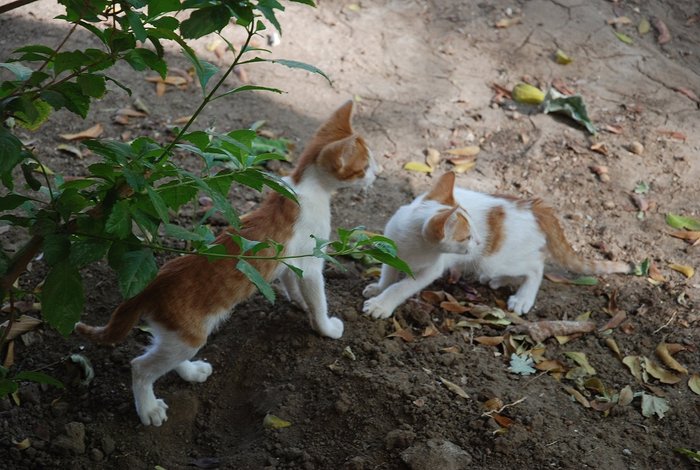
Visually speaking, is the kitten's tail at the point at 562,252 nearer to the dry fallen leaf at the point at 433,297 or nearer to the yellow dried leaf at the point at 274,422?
the dry fallen leaf at the point at 433,297

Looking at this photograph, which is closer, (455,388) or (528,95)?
(455,388)

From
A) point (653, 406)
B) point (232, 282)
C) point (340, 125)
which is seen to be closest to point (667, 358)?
point (653, 406)

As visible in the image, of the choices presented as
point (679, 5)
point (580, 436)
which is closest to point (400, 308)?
point (580, 436)

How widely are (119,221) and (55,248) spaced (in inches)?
8.9

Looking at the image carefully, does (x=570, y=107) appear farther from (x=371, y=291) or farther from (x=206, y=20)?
(x=206, y=20)

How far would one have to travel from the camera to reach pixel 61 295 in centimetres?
213

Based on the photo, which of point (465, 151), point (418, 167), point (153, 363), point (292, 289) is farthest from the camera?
point (465, 151)

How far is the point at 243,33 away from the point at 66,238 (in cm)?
447

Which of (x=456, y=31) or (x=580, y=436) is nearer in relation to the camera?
(x=580, y=436)

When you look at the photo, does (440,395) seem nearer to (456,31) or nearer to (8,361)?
(8,361)

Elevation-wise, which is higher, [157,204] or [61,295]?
[157,204]

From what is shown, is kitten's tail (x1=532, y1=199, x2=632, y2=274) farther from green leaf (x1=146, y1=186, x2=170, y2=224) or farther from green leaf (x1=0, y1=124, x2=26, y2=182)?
green leaf (x1=0, y1=124, x2=26, y2=182)

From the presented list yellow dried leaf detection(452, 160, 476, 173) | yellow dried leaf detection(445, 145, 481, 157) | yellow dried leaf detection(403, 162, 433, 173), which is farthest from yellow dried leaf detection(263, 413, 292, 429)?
yellow dried leaf detection(445, 145, 481, 157)

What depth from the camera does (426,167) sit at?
5.39 metres
